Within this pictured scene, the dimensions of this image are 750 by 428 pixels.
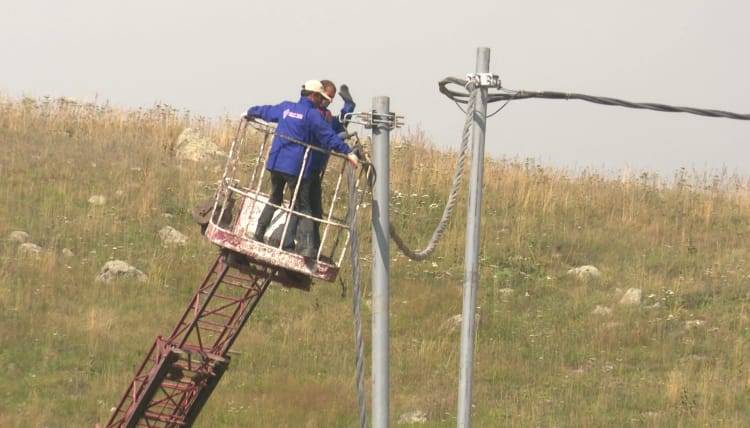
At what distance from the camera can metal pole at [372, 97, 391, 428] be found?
28.9 ft

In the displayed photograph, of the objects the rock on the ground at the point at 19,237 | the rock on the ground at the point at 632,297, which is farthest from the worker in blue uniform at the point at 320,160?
the rock on the ground at the point at 19,237

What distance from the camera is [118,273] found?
1958 cm

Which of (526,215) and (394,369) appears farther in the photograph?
(526,215)

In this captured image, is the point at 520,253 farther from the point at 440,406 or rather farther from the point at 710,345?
the point at 440,406

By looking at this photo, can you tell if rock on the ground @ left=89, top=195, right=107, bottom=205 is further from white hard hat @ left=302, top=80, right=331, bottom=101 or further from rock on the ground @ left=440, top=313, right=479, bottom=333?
white hard hat @ left=302, top=80, right=331, bottom=101

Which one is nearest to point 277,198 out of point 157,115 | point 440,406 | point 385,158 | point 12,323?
point 385,158

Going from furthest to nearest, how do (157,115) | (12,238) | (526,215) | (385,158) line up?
(157,115) → (526,215) → (12,238) → (385,158)

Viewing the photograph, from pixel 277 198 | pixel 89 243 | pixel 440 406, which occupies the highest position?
pixel 277 198

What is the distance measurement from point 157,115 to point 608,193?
1013 centimetres

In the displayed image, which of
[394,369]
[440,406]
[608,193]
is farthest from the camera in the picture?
[608,193]

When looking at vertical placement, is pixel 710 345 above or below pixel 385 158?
below

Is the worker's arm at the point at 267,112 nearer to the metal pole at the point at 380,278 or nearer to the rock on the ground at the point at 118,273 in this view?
the metal pole at the point at 380,278

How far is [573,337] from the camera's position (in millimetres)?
18672

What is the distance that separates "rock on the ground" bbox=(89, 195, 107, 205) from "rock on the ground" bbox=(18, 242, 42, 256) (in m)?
2.37
